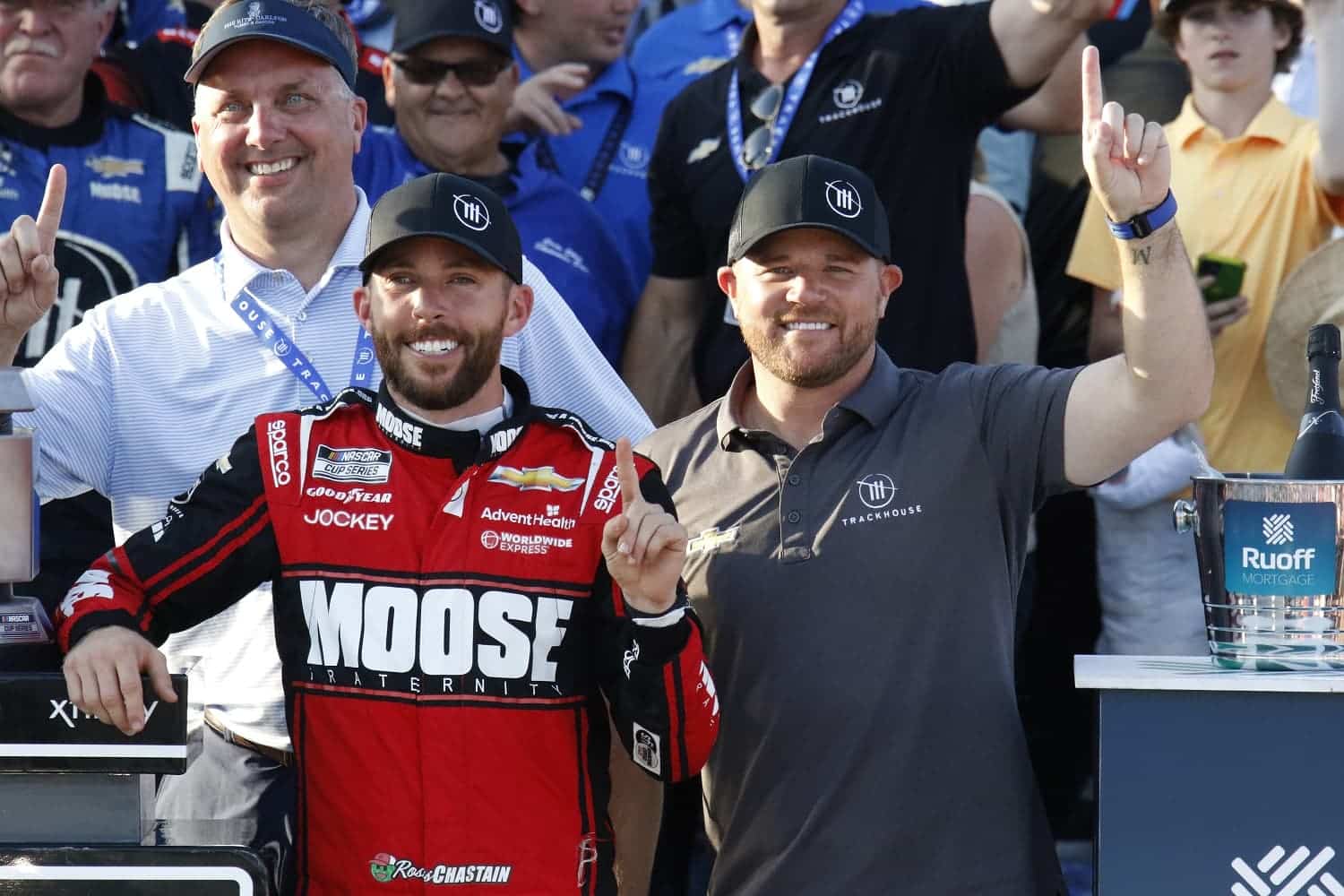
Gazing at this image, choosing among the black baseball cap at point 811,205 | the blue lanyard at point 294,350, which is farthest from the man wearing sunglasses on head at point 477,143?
the black baseball cap at point 811,205

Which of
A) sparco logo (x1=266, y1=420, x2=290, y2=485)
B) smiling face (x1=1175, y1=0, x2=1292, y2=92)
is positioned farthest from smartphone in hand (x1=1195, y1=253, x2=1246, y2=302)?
sparco logo (x1=266, y1=420, x2=290, y2=485)

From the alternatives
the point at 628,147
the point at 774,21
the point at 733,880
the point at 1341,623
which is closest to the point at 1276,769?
the point at 1341,623

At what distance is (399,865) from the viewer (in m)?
2.91

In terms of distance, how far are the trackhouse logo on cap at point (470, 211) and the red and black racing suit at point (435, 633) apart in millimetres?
344

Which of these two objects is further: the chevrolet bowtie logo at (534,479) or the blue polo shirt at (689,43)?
the blue polo shirt at (689,43)

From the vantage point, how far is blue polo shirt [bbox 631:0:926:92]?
586cm

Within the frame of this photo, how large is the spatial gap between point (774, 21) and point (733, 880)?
2.35m

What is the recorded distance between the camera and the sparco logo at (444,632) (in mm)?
2973

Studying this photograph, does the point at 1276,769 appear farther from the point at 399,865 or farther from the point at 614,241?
the point at 614,241

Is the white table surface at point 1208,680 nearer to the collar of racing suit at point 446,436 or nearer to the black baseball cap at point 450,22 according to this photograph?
the collar of racing suit at point 446,436

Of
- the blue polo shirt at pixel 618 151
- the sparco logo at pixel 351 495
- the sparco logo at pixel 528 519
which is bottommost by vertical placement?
the sparco logo at pixel 528 519

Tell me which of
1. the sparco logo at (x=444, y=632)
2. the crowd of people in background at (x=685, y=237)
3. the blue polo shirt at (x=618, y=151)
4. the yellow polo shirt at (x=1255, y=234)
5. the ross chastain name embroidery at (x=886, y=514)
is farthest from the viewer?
the blue polo shirt at (x=618, y=151)

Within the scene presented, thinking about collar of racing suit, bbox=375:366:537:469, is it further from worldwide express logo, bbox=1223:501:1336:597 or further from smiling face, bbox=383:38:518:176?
smiling face, bbox=383:38:518:176

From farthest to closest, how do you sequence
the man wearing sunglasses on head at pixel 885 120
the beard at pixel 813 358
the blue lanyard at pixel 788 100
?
the blue lanyard at pixel 788 100, the man wearing sunglasses on head at pixel 885 120, the beard at pixel 813 358
